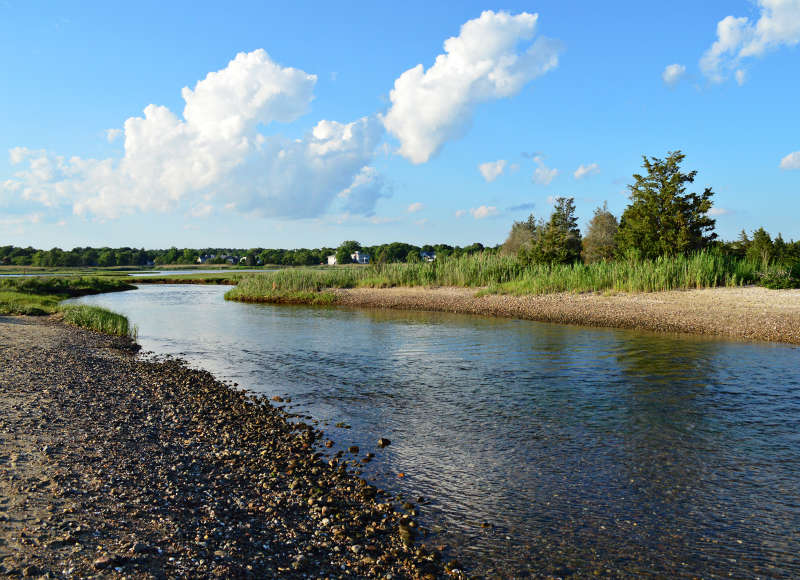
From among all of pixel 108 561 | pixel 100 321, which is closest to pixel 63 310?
pixel 100 321

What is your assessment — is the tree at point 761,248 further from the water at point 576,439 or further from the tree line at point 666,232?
the water at point 576,439

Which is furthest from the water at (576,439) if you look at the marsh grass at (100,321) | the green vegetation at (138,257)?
the green vegetation at (138,257)

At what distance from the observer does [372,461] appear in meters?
8.47

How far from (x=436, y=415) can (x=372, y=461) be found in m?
2.91

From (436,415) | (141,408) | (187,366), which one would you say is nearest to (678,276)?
(436,415)

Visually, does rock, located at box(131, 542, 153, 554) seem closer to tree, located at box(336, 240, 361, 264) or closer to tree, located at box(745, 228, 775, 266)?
tree, located at box(745, 228, 775, 266)

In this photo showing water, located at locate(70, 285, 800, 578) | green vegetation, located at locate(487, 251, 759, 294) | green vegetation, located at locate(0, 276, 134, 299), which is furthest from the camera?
green vegetation, located at locate(0, 276, 134, 299)

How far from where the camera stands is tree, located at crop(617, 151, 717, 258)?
36719 mm

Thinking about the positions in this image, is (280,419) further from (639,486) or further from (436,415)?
(639,486)

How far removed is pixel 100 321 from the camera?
2592 centimetres

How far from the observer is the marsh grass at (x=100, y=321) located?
2444 cm

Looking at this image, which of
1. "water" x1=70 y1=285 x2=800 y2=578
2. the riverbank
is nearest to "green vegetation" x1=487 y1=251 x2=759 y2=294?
"water" x1=70 y1=285 x2=800 y2=578

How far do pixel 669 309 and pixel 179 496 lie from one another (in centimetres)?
2530

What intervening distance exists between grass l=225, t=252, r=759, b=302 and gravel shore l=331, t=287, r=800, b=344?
53.8 inches
